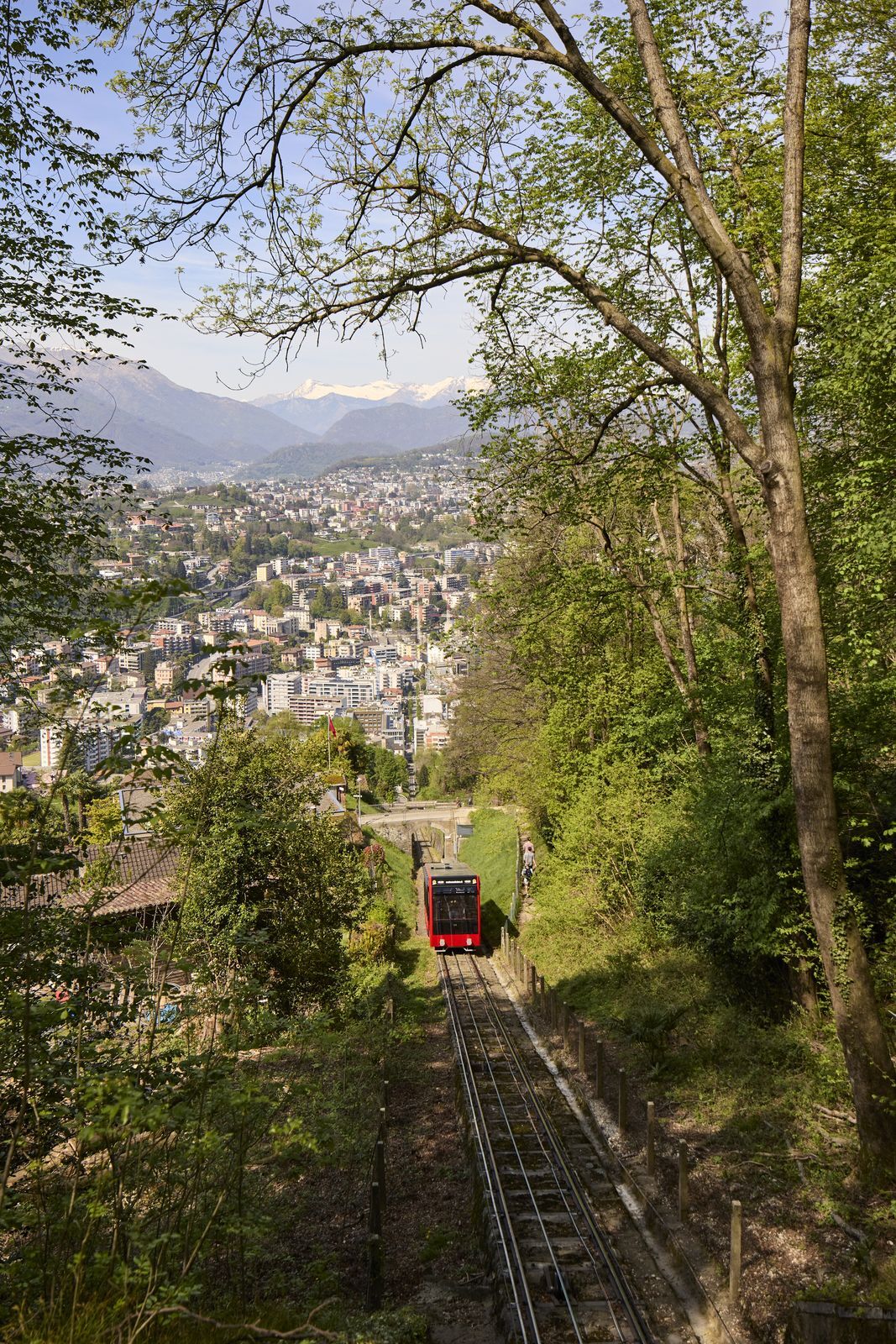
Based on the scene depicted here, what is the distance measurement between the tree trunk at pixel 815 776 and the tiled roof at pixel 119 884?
13.1 feet

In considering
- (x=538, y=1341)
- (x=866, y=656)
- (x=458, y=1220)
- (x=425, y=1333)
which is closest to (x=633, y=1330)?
(x=538, y=1341)

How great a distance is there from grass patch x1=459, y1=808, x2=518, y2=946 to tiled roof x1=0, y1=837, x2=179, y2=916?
30.2 ft

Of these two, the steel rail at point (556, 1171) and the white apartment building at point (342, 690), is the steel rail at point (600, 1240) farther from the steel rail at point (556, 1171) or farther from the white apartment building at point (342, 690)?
the white apartment building at point (342, 690)

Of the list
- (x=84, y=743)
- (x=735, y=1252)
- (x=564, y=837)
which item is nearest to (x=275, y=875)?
(x=564, y=837)

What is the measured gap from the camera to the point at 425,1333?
6.74 meters

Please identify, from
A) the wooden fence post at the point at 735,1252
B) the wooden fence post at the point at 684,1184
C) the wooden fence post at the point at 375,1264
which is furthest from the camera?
the wooden fence post at the point at 684,1184

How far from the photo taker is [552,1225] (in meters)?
8.45

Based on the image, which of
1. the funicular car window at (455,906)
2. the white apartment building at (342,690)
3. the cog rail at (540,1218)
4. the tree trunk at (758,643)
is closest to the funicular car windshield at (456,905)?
the funicular car window at (455,906)

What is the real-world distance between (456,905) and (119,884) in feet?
57.4

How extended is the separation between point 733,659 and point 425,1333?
9.80m

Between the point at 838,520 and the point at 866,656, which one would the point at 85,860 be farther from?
the point at 838,520

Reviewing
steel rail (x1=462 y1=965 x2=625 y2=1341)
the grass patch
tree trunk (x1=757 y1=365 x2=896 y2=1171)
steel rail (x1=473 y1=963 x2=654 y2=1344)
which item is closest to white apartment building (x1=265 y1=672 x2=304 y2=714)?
the grass patch

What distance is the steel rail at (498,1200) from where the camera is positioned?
6949 millimetres

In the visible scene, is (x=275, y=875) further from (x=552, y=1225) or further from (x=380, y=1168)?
(x=552, y=1225)
